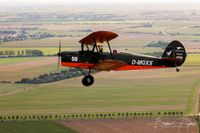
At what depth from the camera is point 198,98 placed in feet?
307

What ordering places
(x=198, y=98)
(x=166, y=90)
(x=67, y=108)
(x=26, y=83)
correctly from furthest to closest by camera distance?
1. (x=26, y=83)
2. (x=166, y=90)
3. (x=198, y=98)
4. (x=67, y=108)

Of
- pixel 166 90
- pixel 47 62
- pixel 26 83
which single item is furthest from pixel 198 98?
pixel 47 62

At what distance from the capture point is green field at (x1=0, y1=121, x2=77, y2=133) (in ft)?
241

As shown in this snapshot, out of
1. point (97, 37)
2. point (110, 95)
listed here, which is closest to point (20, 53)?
point (110, 95)

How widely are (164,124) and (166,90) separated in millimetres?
24485

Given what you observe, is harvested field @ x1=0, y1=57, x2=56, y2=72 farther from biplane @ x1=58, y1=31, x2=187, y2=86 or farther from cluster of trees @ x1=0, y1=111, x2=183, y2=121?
biplane @ x1=58, y1=31, x2=187, y2=86

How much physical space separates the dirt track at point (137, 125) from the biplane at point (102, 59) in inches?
1172

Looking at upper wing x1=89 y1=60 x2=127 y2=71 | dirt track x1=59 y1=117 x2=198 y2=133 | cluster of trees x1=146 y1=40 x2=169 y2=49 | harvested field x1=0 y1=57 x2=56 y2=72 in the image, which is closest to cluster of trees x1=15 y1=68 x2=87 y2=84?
harvested field x1=0 y1=57 x2=56 y2=72

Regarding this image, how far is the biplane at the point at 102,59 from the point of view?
37719mm

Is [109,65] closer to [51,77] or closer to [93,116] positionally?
[93,116]

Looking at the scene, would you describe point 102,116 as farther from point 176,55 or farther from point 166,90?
point 176,55

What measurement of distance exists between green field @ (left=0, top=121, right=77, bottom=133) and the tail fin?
1245 inches

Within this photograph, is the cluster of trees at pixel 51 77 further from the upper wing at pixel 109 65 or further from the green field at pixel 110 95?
the upper wing at pixel 109 65

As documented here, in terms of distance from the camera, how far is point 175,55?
4231cm
